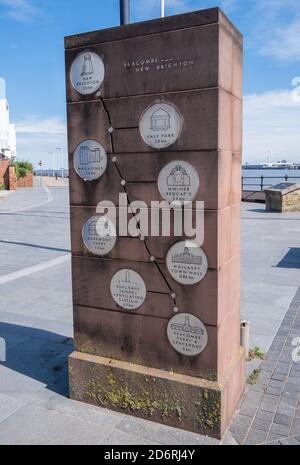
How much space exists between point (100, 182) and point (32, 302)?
12.0 ft

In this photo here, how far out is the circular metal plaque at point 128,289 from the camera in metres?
3.50

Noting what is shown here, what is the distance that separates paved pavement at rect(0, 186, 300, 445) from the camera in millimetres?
3359

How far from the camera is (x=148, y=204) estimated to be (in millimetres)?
3389

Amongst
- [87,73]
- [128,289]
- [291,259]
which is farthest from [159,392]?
[291,259]

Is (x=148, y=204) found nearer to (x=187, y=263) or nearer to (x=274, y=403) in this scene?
(x=187, y=263)

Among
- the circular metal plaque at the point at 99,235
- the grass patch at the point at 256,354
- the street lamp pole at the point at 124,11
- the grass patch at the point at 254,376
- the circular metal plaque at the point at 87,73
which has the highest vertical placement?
the street lamp pole at the point at 124,11

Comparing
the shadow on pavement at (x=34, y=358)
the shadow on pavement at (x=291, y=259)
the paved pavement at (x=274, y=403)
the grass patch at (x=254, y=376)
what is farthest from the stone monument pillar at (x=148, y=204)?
the shadow on pavement at (x=291, y=259)

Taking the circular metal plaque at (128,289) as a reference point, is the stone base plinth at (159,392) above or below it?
below

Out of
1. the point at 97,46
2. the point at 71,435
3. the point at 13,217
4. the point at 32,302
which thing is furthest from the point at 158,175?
the point at 13,217

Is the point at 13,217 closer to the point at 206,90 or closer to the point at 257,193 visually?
the point at 257,193

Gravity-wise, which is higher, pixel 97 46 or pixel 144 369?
pixel 97 46

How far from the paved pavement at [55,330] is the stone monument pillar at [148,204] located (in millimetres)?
215

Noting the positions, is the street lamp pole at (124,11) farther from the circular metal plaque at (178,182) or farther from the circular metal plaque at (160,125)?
the circular metal plaque at (178,182)

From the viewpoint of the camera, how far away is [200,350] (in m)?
3.34
